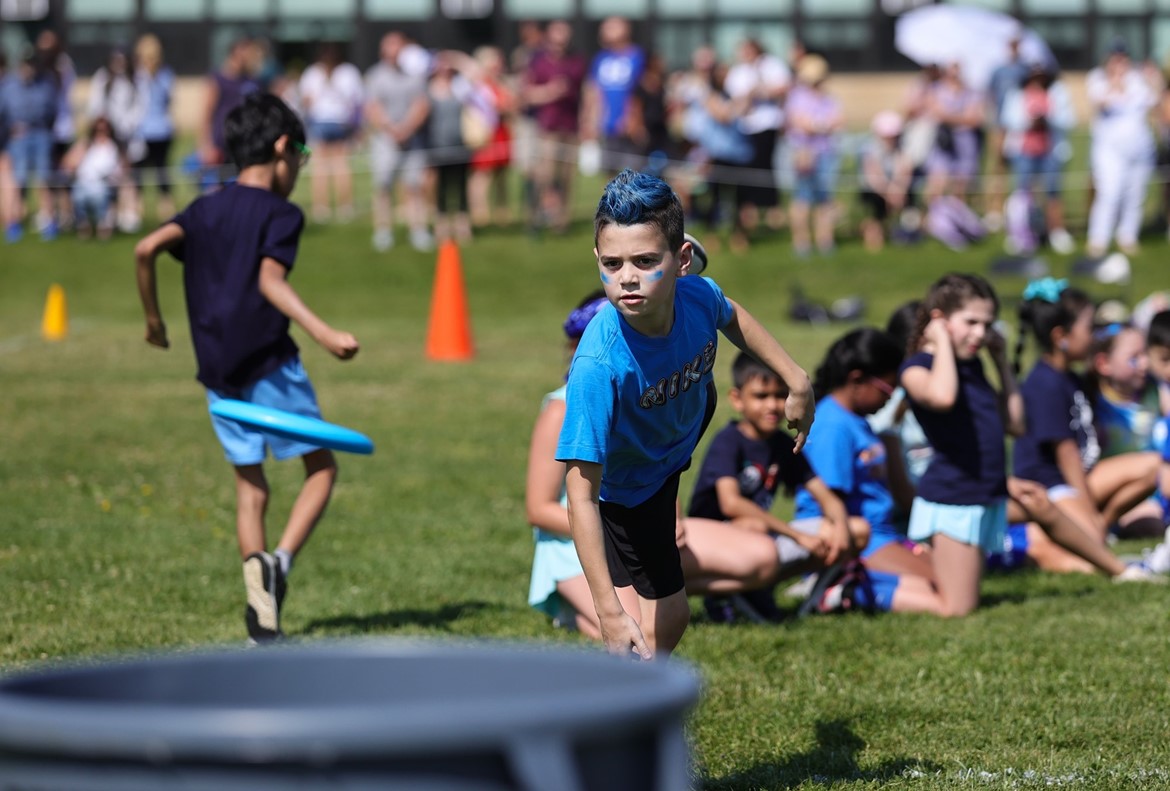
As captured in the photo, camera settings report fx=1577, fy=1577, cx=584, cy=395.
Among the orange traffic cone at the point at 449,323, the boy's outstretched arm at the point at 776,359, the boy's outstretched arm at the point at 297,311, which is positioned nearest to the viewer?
the boy's outstretched arm at the point at 776,359

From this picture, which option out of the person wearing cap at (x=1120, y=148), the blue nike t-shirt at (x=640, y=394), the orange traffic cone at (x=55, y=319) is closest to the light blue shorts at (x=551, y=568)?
the blue nike t-shirt at (x=640, y=394)

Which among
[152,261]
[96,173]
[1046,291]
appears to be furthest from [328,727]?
[96,173]

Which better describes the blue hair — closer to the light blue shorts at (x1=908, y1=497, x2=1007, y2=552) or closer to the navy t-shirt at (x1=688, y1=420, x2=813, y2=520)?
the navy t-shirt at (x1=688, y1=420, x2=813, y2=520)

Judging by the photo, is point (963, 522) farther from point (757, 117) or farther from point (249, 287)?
point (757, 117)

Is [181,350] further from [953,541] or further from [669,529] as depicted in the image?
[669,529]

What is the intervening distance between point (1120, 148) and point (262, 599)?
17057 millimetres

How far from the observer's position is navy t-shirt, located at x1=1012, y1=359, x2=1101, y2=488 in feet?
26.7

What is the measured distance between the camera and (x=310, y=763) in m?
1.68

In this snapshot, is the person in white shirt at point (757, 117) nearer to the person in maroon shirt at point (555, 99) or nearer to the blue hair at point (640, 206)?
the person in maroon shirt at point (555, 99)

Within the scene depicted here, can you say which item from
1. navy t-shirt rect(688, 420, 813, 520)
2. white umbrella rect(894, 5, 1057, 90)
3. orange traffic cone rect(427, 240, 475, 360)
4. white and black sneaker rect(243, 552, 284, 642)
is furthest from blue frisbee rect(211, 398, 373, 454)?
white umbrella rect(894, 5, 1057, 90)

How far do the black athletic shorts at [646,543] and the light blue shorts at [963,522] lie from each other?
2648 mm

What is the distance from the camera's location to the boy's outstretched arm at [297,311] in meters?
5.84

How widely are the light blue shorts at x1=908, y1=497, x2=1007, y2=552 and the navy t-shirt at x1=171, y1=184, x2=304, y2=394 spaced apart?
2881 mm

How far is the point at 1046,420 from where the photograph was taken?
321 inches
